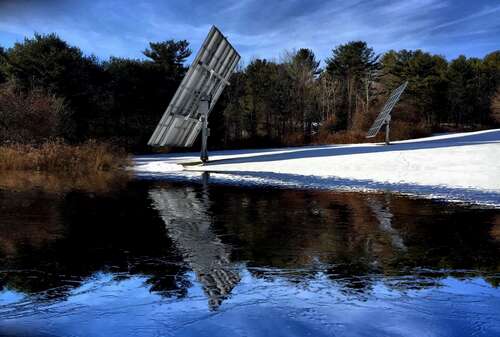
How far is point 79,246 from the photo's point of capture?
6918 mm

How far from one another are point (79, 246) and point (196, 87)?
1750 centimetres

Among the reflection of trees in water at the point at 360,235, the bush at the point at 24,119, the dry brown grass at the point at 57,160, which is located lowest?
the reflection of trees in water at the point at 360,235

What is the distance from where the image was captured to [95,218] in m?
9.20

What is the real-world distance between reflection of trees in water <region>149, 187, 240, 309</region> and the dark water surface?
0.11ft

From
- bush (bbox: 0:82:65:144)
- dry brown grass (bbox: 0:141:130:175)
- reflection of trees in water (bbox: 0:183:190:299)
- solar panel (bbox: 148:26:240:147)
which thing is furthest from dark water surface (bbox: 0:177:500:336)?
bush (bbox: 0:82:65:144)

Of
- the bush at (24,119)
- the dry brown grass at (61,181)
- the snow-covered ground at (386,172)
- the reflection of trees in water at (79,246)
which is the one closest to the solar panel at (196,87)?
the snow-covered ground at (386,172)

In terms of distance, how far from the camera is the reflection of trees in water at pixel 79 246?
5.33 m

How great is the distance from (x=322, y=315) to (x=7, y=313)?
2.85 metres

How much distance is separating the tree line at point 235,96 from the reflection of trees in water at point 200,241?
1470 centimetres

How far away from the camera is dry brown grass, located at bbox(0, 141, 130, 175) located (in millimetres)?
20344

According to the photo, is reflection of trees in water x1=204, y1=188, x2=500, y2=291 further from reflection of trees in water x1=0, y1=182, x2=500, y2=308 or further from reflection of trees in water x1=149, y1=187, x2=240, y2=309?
reflection of trees in water x1=149, y1=187, x2=240, y2=309

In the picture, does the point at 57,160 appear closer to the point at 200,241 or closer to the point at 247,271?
the point at 200,241

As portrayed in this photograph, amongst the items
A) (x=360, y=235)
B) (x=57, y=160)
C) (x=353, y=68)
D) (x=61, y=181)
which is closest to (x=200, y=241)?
(x=360, y=235)

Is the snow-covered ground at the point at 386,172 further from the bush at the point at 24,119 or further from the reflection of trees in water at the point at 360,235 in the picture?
the bush at the point at 24,119
